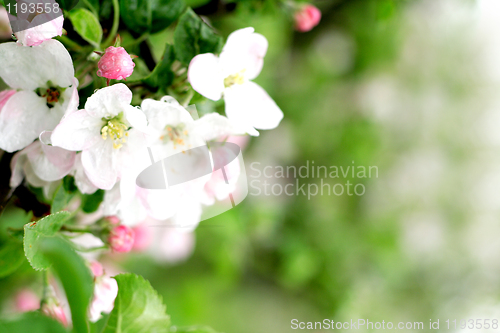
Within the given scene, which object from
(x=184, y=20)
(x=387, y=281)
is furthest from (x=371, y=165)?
(x=184, y=20)

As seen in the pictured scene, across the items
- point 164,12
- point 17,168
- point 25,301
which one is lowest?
point 25,301

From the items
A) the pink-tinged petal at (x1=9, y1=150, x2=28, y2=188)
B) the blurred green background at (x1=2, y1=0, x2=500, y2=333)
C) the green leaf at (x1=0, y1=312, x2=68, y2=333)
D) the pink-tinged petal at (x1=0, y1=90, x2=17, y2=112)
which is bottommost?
the blurred green background at (x1=2, y1=0, x2=500, y2=333)

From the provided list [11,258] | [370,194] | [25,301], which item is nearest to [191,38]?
[11,258]

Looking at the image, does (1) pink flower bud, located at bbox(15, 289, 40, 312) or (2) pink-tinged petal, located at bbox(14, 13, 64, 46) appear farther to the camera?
(1) pink flower bud, located at bbox(15, 289, 40, 312)

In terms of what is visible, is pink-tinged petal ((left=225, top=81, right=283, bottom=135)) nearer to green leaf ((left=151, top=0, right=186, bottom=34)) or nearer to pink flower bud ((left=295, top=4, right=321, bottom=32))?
green leaf ((left=151, top=0, right=186, bottom=34))

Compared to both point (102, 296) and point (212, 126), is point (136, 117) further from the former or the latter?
point (102, 296)

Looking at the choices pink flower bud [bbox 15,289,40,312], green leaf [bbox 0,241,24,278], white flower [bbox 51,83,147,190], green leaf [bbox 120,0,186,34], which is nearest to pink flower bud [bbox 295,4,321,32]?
green leaf [bbox 120,0,186,34]
